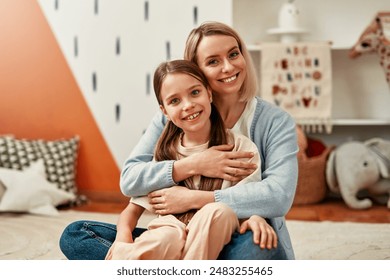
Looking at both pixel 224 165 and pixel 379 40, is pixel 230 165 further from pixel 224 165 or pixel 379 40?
pixel 379 40

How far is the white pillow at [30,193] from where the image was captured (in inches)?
79.4

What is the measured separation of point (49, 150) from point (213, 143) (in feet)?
4.20

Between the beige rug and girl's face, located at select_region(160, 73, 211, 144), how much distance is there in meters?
0.65

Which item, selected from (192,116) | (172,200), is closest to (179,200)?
(172,200)

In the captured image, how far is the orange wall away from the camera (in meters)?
1.76

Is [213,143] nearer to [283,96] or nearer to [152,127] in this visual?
[152,127]

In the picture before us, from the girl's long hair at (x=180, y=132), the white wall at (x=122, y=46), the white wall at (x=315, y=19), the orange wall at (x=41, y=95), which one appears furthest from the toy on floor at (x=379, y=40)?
the girl's long hair at (x=180, y=132)

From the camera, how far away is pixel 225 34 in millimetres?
1080

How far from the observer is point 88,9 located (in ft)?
6.73

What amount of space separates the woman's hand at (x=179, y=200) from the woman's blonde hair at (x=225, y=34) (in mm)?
234

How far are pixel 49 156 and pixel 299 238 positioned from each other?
1.01 m

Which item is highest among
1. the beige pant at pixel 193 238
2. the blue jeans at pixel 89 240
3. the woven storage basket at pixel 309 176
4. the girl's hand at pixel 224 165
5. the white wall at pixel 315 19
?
the white wall at pixel 315 19

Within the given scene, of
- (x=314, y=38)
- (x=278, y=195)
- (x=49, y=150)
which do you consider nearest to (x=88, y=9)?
(x=49, y=150)

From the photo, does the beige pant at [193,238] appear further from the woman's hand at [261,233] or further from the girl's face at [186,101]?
the girl's face at [186,101]
